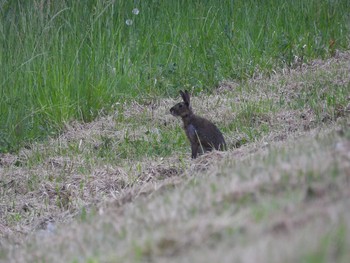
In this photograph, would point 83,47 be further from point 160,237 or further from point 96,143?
point 160,237

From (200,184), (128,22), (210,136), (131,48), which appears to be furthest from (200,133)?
(128,22)

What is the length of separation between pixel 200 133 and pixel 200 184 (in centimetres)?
347

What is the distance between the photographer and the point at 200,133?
9047mm

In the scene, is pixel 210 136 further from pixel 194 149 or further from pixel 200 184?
pixel 200 184

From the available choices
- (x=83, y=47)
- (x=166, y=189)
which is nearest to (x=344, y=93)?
(x=83, y=47)

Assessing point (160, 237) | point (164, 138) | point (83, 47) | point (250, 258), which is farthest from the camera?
point (83, 47)

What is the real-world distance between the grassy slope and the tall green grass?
45cm

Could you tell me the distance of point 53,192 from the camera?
853 cm

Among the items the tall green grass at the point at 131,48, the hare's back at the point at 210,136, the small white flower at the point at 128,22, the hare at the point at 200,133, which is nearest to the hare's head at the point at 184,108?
the hare at the point at 200,133

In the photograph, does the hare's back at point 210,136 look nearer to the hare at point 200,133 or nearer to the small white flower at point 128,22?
the hare at point 200,133

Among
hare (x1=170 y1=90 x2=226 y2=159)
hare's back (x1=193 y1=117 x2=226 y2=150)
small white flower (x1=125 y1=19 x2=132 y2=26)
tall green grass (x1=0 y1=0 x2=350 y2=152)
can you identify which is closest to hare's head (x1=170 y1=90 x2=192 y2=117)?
hare (x1=170 y1=90 x2=226 y2=159)

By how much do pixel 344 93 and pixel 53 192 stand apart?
3829 mm

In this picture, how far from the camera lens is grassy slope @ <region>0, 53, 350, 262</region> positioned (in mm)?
3799

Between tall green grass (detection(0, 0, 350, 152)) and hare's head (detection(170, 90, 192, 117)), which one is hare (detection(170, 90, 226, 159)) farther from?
tall green grass (detection(0, 0, 350, 152))
